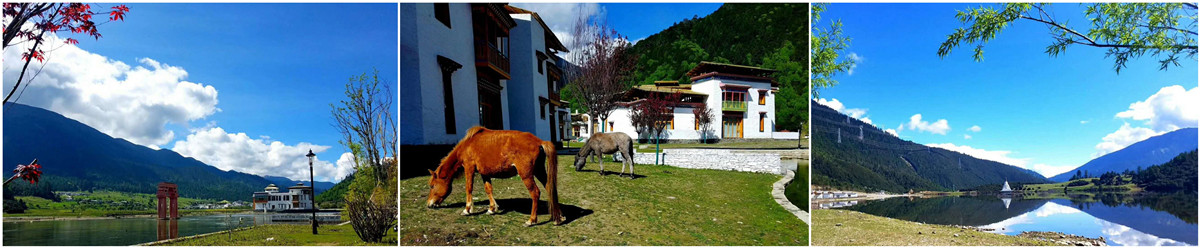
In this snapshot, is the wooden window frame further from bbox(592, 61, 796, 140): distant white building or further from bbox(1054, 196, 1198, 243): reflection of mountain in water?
bbox(1054, 196, 1198, 243): reflection of mountain in water

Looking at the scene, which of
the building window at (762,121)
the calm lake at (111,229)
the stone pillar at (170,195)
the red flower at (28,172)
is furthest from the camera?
the stone pillar at (170,195)

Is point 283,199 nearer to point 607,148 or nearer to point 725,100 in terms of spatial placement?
point 607,148

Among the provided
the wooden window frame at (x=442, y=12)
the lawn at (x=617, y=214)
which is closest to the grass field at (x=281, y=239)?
the lawn at (x=617, y=214)

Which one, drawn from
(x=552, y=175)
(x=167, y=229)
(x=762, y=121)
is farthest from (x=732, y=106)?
(x=167, y=229)

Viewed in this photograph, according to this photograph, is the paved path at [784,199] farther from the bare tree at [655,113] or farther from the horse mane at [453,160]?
the horse mane at [453,160]

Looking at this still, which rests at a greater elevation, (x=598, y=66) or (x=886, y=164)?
(x=598, y=66)

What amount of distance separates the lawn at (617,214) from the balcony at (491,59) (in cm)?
78

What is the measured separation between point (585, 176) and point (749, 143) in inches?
53.6

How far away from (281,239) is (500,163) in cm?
316

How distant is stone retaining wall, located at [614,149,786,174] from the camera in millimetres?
3357

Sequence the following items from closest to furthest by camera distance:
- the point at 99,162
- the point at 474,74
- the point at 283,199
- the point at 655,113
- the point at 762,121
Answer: the point at 474,74 → the point at 655,113 → the point at 762,121 → the point at 99,162 → the point at 283,199

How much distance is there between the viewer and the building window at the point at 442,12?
3209 millimetres

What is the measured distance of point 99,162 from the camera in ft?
16.8

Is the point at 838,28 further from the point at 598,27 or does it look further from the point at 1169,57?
the point at 1169,57
